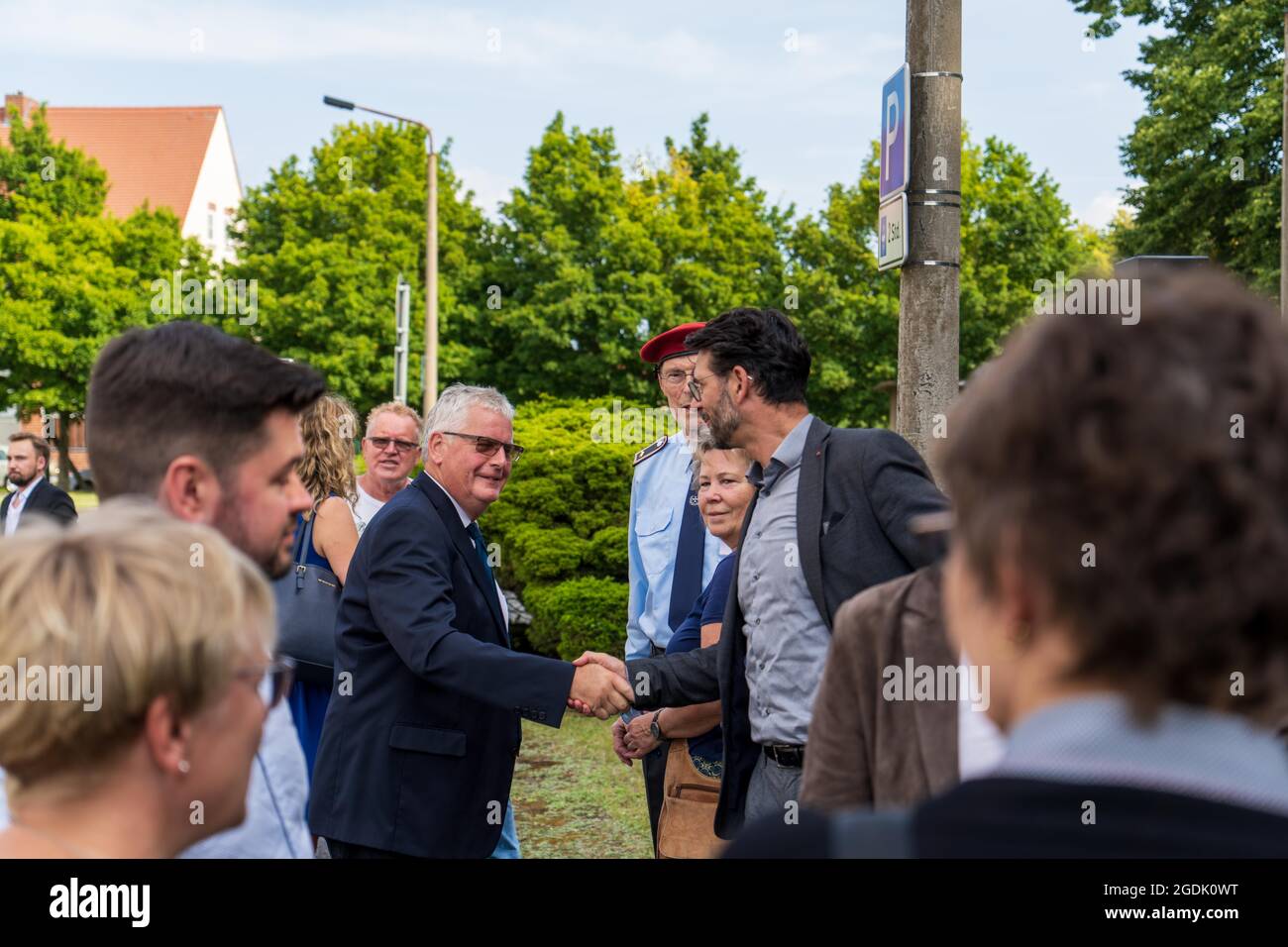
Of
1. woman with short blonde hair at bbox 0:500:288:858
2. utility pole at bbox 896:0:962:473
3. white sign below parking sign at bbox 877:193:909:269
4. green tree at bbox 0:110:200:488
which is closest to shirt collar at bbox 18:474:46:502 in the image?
white sign below parking sign at bbox 877:193:909:269

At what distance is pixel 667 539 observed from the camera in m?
5.39

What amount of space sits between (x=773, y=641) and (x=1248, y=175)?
2513cm

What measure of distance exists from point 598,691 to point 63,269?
44.7 m

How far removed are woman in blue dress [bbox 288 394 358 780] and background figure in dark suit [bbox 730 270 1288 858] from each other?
385cm

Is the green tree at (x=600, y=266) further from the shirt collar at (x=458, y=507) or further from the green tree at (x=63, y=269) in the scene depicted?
the shirt collar at (x=458, y=507)

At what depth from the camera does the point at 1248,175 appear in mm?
24859

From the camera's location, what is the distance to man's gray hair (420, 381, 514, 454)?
4305 millimetres

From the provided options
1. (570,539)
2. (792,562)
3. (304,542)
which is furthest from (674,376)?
(570,539)

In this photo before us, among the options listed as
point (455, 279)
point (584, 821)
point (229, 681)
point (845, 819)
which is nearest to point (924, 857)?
point (845, 819)

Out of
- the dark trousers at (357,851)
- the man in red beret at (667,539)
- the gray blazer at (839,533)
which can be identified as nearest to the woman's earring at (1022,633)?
the gray blazer at (839,533)

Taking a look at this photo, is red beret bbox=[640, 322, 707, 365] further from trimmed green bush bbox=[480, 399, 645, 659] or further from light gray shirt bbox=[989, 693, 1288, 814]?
light gray shirt bbox=[989, 693, 1288, 814]

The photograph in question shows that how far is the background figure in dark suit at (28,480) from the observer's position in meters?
10.0

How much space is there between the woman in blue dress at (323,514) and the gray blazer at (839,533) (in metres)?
1.69

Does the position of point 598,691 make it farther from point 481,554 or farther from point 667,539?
point 667,539
